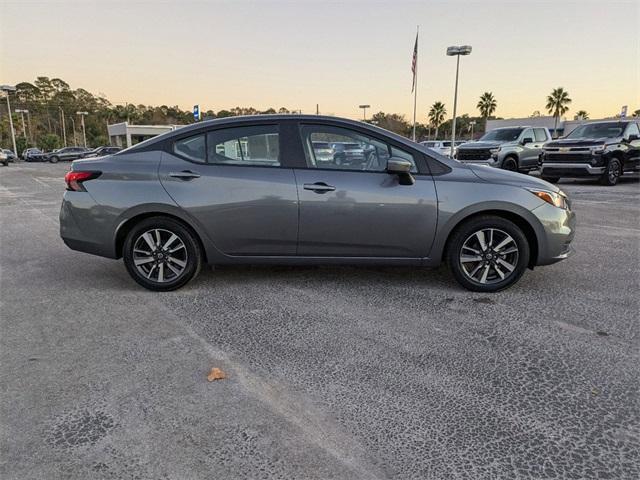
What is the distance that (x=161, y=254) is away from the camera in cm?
418

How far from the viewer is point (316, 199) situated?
3992 millimetres

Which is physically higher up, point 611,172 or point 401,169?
point 401,169

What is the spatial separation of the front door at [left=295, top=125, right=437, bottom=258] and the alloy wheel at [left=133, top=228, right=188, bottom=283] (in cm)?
114

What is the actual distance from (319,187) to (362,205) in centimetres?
41

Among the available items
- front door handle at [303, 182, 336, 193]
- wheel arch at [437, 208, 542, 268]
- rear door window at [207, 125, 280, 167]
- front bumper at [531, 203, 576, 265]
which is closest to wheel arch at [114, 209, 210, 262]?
rear door window at [207, 125, 280, 167]

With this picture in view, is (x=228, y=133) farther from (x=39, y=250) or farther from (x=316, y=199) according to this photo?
(x=39, y=250)

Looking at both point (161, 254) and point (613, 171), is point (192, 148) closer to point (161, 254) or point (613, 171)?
point (161, 254)

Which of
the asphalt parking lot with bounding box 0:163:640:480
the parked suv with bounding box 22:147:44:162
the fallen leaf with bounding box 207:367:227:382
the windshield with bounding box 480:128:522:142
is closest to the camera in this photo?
the asphalt parking lot with bounding box 0:163:640:480

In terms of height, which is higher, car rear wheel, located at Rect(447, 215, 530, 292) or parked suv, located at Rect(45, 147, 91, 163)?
parked suv, located at Rect(45, 147, 91, 163)

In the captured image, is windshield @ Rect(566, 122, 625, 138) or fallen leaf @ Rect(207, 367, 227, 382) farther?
windshield @ Rect(566, 122, 625, 138)

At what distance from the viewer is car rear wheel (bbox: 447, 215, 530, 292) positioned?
407 centimetres

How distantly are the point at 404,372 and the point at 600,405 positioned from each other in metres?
1.06

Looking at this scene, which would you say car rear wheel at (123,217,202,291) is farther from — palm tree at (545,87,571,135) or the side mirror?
palm tree at (545,87,571,135)

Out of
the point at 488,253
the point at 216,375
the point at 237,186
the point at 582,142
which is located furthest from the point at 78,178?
the point at 582,142
